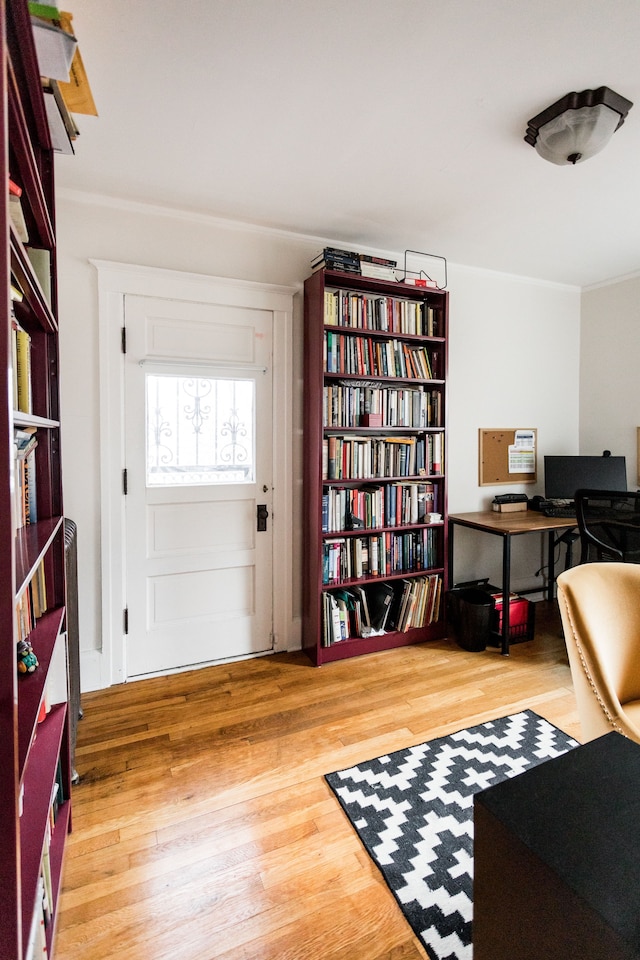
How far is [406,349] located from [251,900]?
9.11 ft

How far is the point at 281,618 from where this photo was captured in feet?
9.93

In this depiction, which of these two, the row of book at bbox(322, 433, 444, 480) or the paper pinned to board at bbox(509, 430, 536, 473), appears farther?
the paper pinned to board at bbox(509, 430, 536, 473)

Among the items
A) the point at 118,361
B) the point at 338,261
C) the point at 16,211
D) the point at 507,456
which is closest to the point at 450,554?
the point at 507,456

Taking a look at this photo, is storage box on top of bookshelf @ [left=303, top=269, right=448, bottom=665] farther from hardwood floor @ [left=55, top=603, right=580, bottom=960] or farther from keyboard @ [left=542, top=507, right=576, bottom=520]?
keyboard @ [left=542, top=507, right=576, bottom=520]

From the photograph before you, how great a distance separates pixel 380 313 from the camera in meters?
2.95

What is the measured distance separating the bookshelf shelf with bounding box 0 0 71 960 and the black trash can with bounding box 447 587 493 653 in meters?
2.29

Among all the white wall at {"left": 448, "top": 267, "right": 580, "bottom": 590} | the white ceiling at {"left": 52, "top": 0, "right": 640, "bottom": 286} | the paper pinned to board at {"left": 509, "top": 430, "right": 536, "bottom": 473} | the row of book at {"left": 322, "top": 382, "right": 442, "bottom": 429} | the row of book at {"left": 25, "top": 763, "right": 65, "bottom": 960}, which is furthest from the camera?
the paper pinned to board at {"left": 509, "top": 430, "right": 536, "bottom": 473}

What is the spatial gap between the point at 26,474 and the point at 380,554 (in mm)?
2095

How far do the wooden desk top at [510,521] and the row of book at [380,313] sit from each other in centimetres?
127

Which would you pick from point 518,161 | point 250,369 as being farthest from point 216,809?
point 518,161

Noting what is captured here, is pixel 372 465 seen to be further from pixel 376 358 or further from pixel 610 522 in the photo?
pixel 610 522

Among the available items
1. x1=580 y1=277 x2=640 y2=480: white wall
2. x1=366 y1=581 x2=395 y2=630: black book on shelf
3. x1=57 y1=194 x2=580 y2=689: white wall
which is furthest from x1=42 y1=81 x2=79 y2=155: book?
x1=580 y1=277 x2=640 y2=480: white wall

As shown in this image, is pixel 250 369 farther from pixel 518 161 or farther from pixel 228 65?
pixel 518 161

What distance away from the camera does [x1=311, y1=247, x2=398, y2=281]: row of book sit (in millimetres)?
2758
